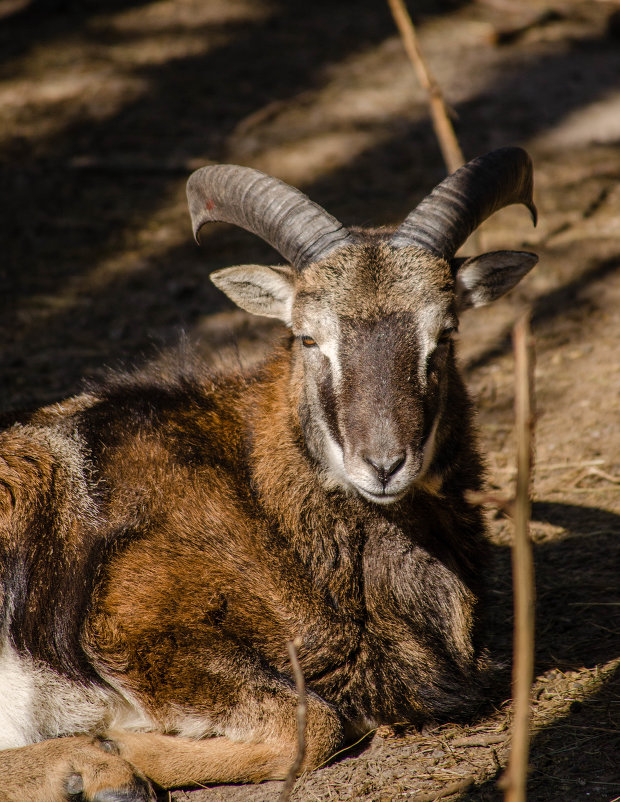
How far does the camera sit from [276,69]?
53.5ft

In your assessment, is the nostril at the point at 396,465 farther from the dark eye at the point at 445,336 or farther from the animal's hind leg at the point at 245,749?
the animal's hind leg at the point at 245,749

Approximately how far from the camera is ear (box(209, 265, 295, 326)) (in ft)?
17.7

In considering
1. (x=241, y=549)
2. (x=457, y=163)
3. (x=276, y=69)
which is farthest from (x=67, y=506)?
(x=276, y=69)

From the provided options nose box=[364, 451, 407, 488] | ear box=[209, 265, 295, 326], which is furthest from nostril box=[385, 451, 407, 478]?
ear box=[209, 265, 295, 326]

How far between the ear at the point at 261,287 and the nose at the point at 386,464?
4.57 ft

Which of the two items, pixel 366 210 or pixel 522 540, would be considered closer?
pixel 522 540

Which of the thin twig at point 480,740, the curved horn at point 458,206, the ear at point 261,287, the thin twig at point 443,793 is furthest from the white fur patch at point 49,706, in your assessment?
the curved horn at point 458,206

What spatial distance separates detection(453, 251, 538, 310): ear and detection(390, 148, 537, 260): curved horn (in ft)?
0.79

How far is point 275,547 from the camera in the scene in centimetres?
502

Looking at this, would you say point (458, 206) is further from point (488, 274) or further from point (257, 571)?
point (257, 571)

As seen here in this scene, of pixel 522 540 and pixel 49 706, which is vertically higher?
pixel 522 540

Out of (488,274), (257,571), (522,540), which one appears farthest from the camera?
(488,274)

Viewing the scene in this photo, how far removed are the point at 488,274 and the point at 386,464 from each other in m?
1.74

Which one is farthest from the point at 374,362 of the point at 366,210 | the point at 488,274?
the point at 366,210
